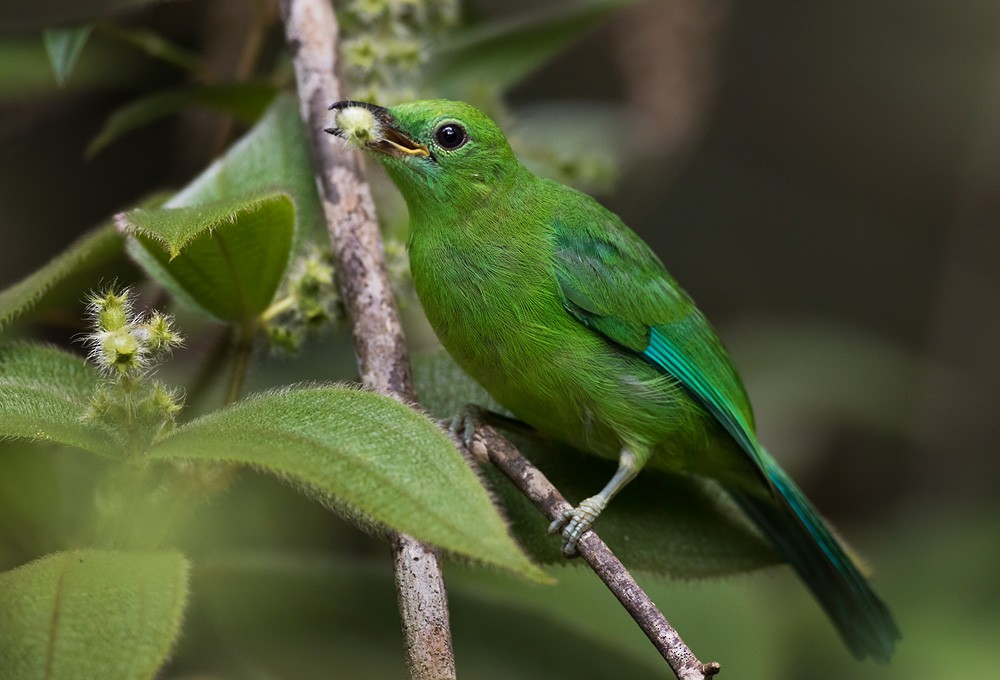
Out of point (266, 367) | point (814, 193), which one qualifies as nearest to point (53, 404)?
point (266, 367)

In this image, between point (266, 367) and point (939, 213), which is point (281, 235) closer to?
point (266, 367)

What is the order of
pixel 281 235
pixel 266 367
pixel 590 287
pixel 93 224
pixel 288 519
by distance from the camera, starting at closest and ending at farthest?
pixel 281 235 → pixel 590 287 → pixel 288 519 → pixel 266 367 → pixel 93 224

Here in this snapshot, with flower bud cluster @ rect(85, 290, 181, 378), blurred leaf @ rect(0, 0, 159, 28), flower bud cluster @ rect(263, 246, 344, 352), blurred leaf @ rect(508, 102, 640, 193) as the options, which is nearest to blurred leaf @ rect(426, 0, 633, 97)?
blurred leaf @ rect(508, 102, 640, 193)

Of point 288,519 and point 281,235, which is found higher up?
point 281,235

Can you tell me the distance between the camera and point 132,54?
3615 mm

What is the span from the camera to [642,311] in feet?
8.09

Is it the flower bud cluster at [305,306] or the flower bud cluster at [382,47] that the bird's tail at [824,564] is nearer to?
the flower bud cluster at [305,306]

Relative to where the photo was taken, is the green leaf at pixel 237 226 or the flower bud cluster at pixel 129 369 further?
the green leaf at pixel 237 226

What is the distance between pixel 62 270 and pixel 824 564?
197cm

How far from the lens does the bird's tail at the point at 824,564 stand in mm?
2535

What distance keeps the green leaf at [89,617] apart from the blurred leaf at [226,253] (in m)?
0.66

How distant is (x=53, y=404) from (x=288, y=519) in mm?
1320

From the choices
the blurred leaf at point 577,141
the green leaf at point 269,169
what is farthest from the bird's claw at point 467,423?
the blurred leaf at point 577,141

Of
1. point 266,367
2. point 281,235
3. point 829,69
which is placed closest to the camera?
point 281,235
